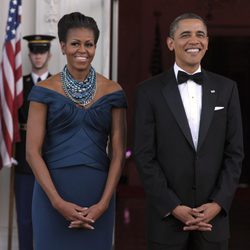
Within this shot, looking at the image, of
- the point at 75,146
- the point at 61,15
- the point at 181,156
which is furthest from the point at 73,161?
the point at 61,15

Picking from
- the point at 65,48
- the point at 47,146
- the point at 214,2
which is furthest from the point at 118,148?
the point at 214,2

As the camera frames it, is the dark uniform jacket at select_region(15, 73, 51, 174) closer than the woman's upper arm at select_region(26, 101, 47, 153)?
No

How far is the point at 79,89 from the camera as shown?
Answer: 3102mm

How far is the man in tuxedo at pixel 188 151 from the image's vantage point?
302 centimetres

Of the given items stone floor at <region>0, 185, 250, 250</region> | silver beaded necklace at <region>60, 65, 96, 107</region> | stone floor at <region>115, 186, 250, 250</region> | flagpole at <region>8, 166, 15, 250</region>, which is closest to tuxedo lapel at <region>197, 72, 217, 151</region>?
silver beaded necklace at <region>60, 65, 96, 107</region>

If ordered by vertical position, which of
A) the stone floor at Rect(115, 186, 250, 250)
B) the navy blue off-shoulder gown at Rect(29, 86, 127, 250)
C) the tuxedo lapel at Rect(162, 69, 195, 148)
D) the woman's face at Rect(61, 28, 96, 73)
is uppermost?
the woman's face at Rect(61, 28, 96, 73)

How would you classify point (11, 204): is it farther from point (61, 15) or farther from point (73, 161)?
point (73, 161)

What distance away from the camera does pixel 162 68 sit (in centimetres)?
1148

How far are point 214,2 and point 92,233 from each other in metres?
7.90

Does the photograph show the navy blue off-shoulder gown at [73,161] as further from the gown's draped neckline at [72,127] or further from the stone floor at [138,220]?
the stone floor at [138,220]

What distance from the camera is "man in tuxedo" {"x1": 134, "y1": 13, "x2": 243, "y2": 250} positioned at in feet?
9.91

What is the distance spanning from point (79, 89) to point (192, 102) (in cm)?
54

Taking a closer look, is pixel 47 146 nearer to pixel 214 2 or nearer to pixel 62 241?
pixel 62 241

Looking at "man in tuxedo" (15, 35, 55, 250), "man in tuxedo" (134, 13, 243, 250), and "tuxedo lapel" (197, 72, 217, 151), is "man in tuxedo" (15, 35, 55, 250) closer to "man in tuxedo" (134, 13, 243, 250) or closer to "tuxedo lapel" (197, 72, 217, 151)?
"man in tuxedo" (134, 13, 243, 250)
